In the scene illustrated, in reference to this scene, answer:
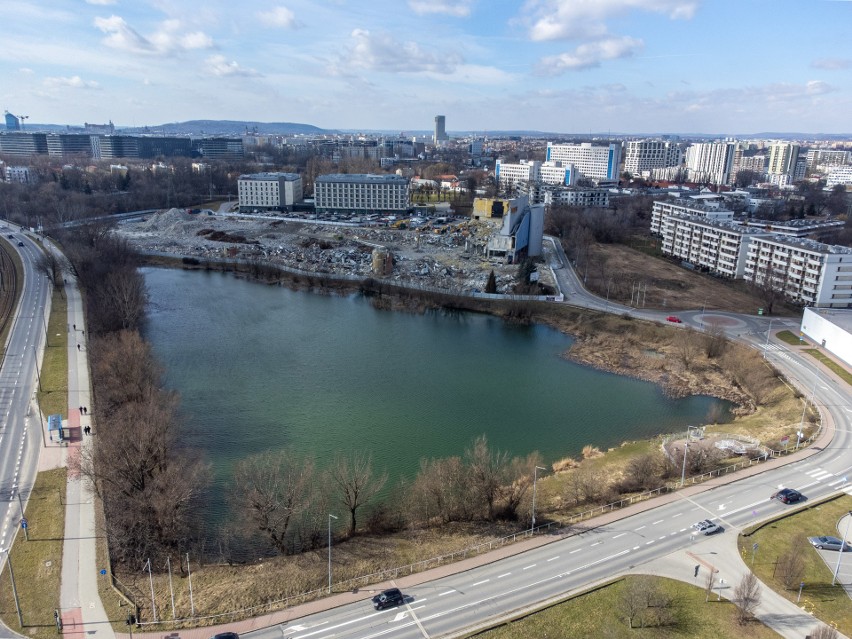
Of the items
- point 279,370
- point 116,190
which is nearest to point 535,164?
point 116,190

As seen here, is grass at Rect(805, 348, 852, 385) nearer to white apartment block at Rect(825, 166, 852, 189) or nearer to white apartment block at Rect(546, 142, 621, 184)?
white apartment block at Rect(546, 142, 621, 184)

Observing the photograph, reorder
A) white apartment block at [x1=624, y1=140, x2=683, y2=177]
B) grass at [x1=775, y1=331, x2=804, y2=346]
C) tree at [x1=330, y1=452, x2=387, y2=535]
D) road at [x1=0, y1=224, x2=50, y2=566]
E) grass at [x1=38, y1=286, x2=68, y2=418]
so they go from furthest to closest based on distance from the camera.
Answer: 1. white apartment block at [x1=624, y1=140, x2=683, y2=177]
2. grass at [x1=775, y1=331, x2=804, y2=346]
3. grass at [x1=38, y1=286, x2=68, y2=418]
4. road at [x1=0, y1=224, x2=50, y2=566]
5. tree at [x1=330, y1=452, x2=387, y2=535]

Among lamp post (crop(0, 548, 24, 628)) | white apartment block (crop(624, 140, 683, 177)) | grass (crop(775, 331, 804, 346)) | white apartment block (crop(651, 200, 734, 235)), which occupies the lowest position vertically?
lamp post (crop(0, 548, 24, 628))

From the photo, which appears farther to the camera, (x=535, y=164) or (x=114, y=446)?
(x=535, y=164)

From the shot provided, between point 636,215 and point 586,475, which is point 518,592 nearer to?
point 586,475

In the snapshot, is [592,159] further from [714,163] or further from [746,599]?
[746,599]

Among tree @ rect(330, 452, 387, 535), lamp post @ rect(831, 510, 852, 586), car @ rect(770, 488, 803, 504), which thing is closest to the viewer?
lamp post @ rect(831, 510, 852, 586)

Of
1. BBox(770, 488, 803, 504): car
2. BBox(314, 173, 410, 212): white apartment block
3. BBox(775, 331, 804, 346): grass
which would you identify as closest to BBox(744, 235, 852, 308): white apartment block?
BBox(775, 331, 804, 346): grass
